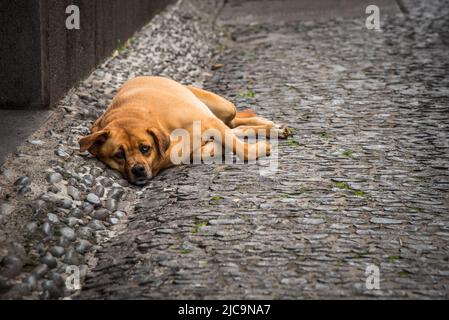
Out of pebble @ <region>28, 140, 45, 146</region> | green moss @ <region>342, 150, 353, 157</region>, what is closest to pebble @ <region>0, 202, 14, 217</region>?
pebble @ <region>28, 140, 45, 146</region>

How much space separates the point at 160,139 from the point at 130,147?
270mm

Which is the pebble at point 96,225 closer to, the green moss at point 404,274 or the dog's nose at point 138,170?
the dog's nose at point 138,170

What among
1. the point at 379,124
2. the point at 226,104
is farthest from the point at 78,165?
the point at 379,124

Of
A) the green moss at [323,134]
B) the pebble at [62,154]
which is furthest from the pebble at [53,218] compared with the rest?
the green moss at [323,134]

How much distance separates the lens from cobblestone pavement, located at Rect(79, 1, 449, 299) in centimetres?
500

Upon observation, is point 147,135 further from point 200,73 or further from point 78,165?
point 200,73

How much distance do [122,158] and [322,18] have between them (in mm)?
8128

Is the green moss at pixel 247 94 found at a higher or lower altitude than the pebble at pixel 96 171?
higher

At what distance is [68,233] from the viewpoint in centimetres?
575

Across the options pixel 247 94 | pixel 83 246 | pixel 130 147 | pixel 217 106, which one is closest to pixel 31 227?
pixel 83 246

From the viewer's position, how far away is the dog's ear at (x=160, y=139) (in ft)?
22.6

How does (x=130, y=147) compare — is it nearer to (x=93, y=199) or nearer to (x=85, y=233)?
(x=93, y=199)

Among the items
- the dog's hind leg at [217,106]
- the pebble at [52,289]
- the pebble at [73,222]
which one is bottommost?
the pebble at [52,289]

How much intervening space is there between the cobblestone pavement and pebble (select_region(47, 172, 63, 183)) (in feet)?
2.22
